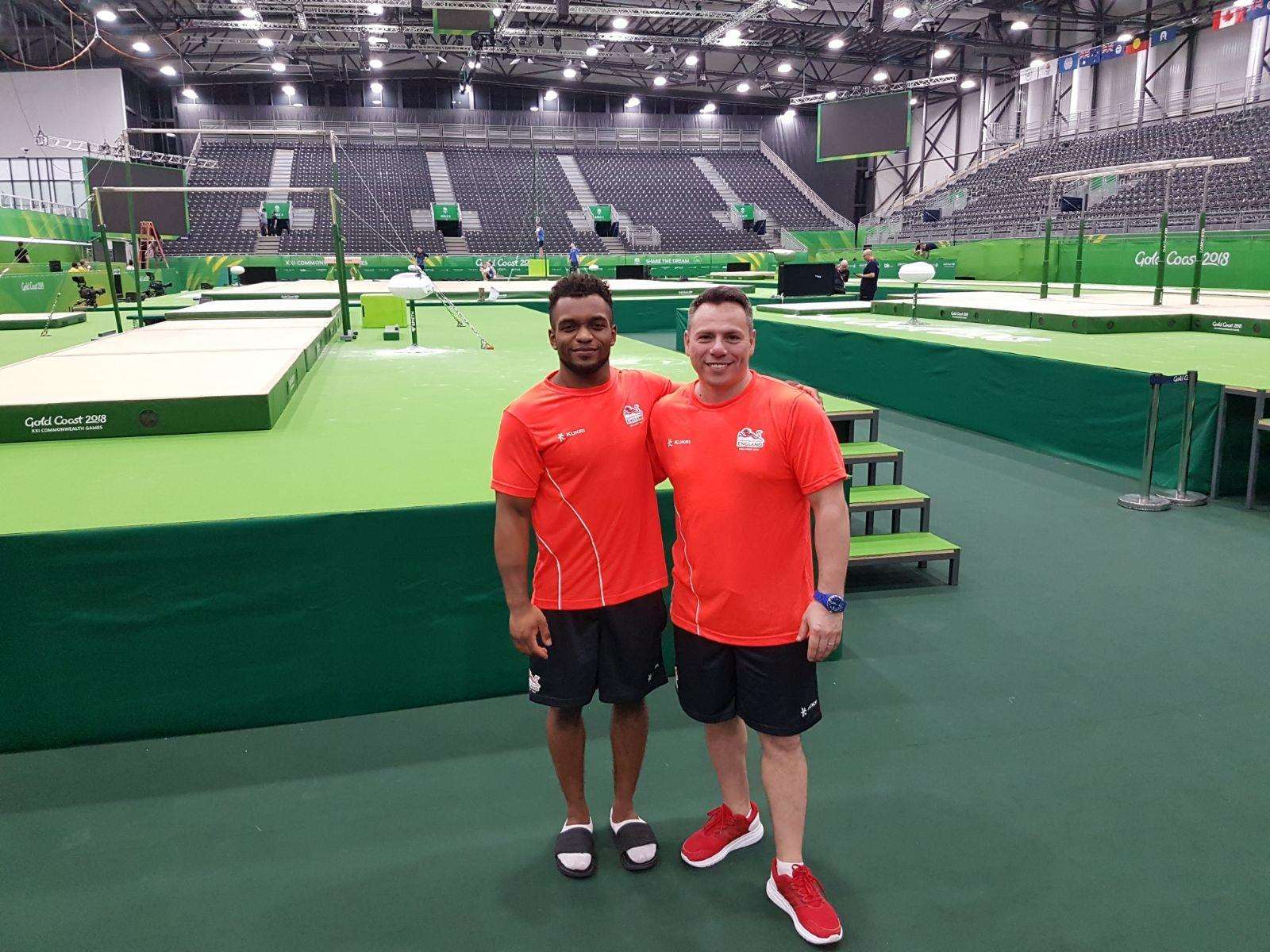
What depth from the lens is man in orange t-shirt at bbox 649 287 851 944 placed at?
6.46ft

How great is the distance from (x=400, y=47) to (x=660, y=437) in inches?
1297

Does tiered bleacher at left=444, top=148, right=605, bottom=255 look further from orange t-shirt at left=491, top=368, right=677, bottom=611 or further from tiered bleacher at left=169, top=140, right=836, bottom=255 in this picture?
orange t-shirt at left=491, top=368, right=677, bottom=611

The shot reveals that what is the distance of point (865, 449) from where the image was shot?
5.02 metres

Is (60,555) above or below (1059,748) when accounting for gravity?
above

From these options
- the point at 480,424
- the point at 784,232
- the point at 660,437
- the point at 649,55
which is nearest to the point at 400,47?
the point at 649,55

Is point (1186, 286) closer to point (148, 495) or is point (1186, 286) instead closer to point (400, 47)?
point (148, 495)

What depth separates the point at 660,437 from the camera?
2137 mm

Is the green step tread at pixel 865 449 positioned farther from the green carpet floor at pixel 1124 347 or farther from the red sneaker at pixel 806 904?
the red sneaker at pixel 806 904

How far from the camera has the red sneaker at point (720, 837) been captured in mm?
2326

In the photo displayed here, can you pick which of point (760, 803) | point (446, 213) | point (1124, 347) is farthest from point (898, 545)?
point (446, 213)

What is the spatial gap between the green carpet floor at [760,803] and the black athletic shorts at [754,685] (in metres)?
0.48

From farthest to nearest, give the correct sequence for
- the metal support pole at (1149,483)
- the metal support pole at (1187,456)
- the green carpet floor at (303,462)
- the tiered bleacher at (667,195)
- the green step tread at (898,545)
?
the tiered bleacher at (667,195) → the metal support pole at (1187,456) → the metal support pole at (1149,483) → the green step tread at (898,545) → the green carpet floor at (303,462)

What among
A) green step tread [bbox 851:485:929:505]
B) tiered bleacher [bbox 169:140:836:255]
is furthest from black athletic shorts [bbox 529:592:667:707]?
tiered bleacher [bbox 169:140:836:255]

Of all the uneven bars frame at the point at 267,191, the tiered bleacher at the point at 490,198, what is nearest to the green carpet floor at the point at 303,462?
the uneven bars frame at the point at 267,191
